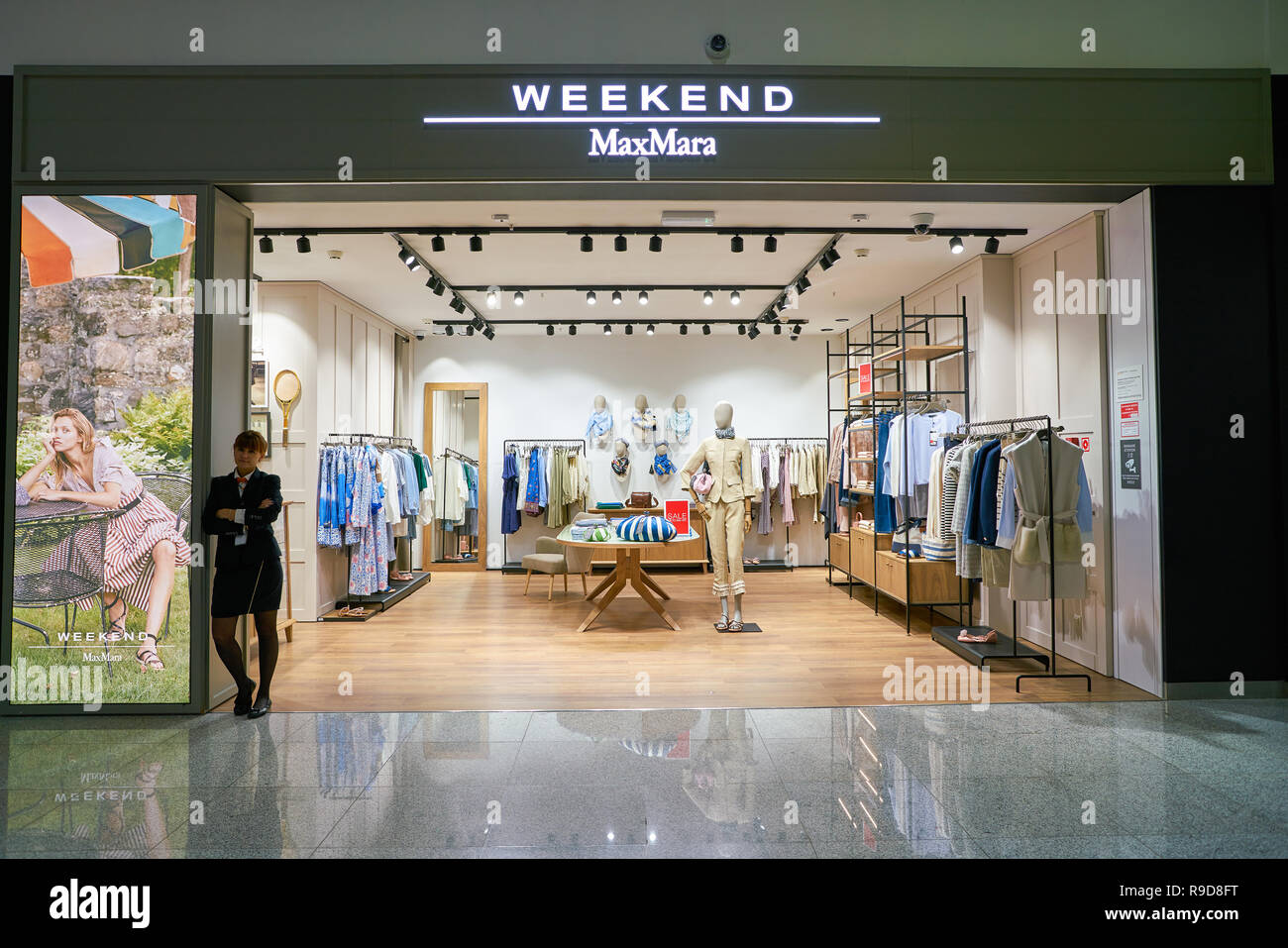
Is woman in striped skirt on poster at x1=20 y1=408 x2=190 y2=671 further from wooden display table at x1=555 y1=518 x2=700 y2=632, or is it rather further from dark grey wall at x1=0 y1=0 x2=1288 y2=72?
wooden display table at x1=555 y1=518 x2=700 y2=632

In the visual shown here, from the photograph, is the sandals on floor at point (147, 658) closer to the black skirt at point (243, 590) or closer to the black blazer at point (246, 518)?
the black skirt at point (243, 590)

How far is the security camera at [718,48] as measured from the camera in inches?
165

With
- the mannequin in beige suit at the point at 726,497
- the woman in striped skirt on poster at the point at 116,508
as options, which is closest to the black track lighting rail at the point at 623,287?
the mannequin in beige suit at the point at 726,497

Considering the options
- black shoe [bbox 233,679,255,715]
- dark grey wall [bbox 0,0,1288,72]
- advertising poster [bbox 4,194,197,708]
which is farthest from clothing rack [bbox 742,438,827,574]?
advertising poster [bbox 4,194,197,708]

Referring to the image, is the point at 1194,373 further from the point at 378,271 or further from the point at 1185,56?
the point at 378,271

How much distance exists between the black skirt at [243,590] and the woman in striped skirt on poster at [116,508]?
34 centimetres

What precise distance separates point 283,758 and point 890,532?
18.0 feet

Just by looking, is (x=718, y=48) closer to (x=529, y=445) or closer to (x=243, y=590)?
(x=243, y=590)

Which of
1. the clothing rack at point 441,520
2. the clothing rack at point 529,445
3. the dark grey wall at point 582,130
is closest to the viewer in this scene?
the dark grey wall at point 582,130

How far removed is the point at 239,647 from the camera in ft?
13.2

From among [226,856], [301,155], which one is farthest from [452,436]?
[226,856]

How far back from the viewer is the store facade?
406 cm

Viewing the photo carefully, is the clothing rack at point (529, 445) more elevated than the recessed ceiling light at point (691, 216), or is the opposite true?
the recessed ceiling light at point (691, 216)
